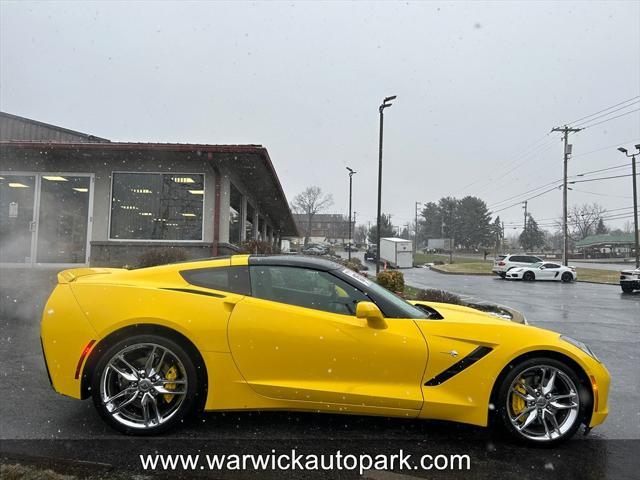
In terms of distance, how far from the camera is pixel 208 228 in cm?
1098

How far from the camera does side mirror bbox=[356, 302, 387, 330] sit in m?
2.94

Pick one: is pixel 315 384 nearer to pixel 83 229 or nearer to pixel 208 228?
pixel 208 228

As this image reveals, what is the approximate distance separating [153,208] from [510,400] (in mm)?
10024

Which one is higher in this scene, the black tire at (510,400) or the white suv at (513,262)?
the white suv at (513,262)

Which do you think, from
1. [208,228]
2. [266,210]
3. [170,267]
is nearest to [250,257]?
[170,267]

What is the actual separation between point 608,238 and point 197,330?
99336mm

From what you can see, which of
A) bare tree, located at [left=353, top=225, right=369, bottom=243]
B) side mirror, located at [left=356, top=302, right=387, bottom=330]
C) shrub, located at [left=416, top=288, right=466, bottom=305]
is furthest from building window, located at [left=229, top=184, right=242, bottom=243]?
bare tree, located at [left=353, top=225, right=369, bottom=243]

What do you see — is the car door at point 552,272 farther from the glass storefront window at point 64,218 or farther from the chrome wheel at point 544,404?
the chrome wheel at point 544,404

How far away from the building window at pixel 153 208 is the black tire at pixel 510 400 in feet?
30.2

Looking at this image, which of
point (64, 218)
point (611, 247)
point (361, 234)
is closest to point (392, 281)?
point (64, 218)

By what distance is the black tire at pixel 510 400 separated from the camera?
2.95 metres

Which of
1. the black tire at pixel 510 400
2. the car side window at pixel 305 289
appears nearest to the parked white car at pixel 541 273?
the black tire at pixel 510 400

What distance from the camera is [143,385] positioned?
3014mm

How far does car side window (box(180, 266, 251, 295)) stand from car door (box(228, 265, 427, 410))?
24cm
